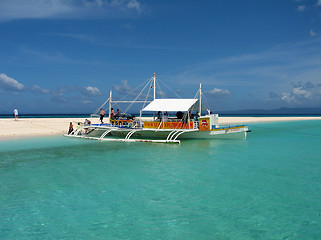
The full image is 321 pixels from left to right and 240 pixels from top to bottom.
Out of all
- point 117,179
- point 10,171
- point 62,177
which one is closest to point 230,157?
point 117,179

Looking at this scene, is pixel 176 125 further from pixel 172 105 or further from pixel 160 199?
pixel 160 199

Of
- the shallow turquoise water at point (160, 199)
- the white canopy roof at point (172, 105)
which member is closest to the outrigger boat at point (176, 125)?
the white canopy roof at point (172, 105)

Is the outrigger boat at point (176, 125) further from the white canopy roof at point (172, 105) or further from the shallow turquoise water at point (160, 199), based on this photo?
the shallow turquoise water at point (160, 199)

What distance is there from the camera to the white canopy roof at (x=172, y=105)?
22594 mm

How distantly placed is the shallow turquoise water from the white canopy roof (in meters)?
8.63

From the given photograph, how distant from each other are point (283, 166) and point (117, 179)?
27.4ft

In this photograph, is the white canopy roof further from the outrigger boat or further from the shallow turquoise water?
the shallow turquoise water

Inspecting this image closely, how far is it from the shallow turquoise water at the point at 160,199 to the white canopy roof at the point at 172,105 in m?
8.63

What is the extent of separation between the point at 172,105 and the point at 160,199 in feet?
51.5

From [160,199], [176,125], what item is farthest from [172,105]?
[160,199]

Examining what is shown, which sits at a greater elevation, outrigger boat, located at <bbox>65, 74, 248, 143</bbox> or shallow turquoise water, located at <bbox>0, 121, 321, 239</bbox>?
outrigger boat, located at <bbox>65, 74, 248, 143</bbox>

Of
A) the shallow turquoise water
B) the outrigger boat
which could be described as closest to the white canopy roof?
the outrigger boat

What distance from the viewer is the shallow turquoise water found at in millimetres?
6297

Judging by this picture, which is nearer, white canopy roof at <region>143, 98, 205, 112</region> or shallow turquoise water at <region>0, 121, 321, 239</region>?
shallow turquoise water at <region>0, 121, 321, 239</region>
